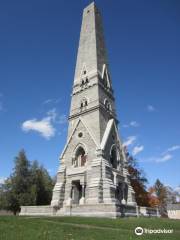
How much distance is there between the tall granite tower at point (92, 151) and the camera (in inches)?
1040

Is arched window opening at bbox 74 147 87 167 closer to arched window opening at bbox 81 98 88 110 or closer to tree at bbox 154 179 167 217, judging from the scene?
arched window opening at bbox 81 98 88 110

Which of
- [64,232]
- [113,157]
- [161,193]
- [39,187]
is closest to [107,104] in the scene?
[113,157]

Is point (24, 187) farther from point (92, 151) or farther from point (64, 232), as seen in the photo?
point (64, 232)

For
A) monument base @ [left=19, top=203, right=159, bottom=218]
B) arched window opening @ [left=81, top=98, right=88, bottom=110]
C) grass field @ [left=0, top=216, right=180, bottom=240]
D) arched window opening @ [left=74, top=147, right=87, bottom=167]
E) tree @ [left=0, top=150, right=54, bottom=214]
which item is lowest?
grass field @ [left=0, top=216, right=180, bottom=240]

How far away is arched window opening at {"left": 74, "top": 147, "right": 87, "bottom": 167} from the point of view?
32.1 meters

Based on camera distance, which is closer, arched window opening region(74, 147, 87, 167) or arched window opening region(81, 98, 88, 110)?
arched window opening region(74, 147, 87, 167)

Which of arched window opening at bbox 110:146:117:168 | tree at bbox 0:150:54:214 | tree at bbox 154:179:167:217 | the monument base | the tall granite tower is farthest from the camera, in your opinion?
tree at bbox 154:179:167:217

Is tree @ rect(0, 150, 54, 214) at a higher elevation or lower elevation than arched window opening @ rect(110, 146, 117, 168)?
lower

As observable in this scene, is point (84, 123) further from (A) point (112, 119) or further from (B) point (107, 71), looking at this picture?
(B) point (107, 71)

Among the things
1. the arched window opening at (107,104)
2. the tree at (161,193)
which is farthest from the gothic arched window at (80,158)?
the tree at (161,193)

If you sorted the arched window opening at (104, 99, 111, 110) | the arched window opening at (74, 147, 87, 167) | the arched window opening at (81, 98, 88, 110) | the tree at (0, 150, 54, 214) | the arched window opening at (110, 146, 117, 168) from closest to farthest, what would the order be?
the arched window opening at (74, 147, 87, 167)
the arched window opening at (110, 146, 117, 168)
the arched window opening at (81, 98, 88, 110)
the arched window opening at (104, 99, 111, 110)
the tree at (0, 150, 54, 214)

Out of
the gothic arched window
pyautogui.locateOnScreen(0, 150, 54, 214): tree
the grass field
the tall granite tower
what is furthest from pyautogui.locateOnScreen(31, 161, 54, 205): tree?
the grass field

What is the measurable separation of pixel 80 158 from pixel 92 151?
2991 mm

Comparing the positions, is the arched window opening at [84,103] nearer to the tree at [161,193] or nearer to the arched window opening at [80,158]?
the arched window opening at [80,158]
